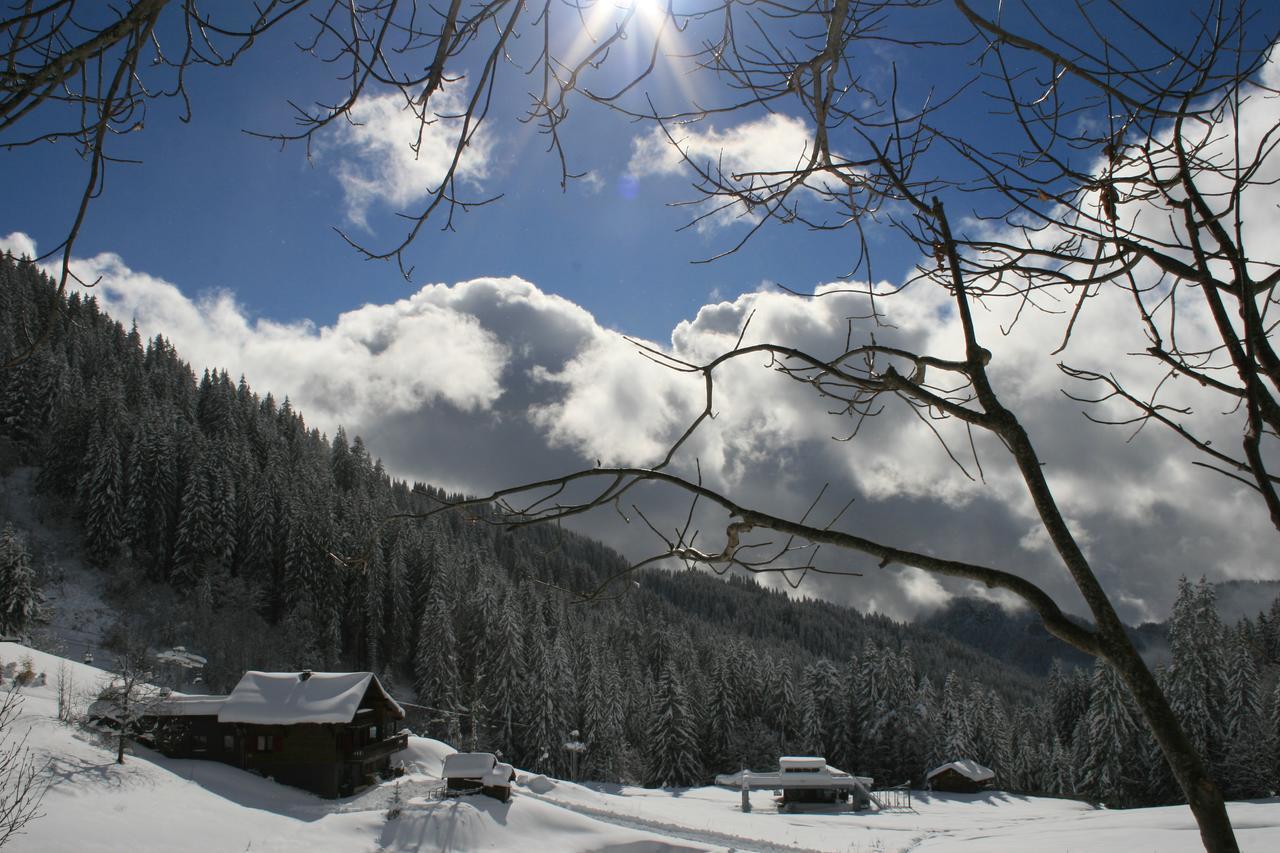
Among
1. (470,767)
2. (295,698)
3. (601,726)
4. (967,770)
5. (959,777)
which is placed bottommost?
(959,777)

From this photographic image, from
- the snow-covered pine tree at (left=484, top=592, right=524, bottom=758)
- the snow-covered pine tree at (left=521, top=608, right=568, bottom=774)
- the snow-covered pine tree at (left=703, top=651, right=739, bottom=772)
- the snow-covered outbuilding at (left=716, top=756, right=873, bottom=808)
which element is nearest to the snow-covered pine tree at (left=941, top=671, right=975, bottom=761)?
the snow-covered outbuilding at (left=716, top=756, right=873, bottom=808)

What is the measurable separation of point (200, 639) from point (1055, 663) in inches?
2574

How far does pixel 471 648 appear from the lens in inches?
2269

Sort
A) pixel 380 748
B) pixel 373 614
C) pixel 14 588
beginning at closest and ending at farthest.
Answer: pixel 380 748 < pixel 14 588 < pixel 373 614

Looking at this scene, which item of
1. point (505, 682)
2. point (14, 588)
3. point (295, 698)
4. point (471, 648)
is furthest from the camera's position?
point (471, 648)

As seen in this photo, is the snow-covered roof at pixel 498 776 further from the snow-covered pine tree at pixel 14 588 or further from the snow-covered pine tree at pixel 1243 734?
the snow-covered pine tree at pixel 1243 734

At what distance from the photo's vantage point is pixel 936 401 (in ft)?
6.59

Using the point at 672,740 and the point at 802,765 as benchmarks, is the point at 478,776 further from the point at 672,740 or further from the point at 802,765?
the point at 672,740

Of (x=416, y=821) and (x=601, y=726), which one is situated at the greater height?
(x=416, y=821)

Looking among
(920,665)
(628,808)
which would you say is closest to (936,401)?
(628,808)

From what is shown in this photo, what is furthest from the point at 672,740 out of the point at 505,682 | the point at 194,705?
the point at 194,705

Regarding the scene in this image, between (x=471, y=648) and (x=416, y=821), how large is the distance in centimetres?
3524

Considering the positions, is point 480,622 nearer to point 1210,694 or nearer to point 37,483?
point 37,483

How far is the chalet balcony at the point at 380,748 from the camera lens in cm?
3013
